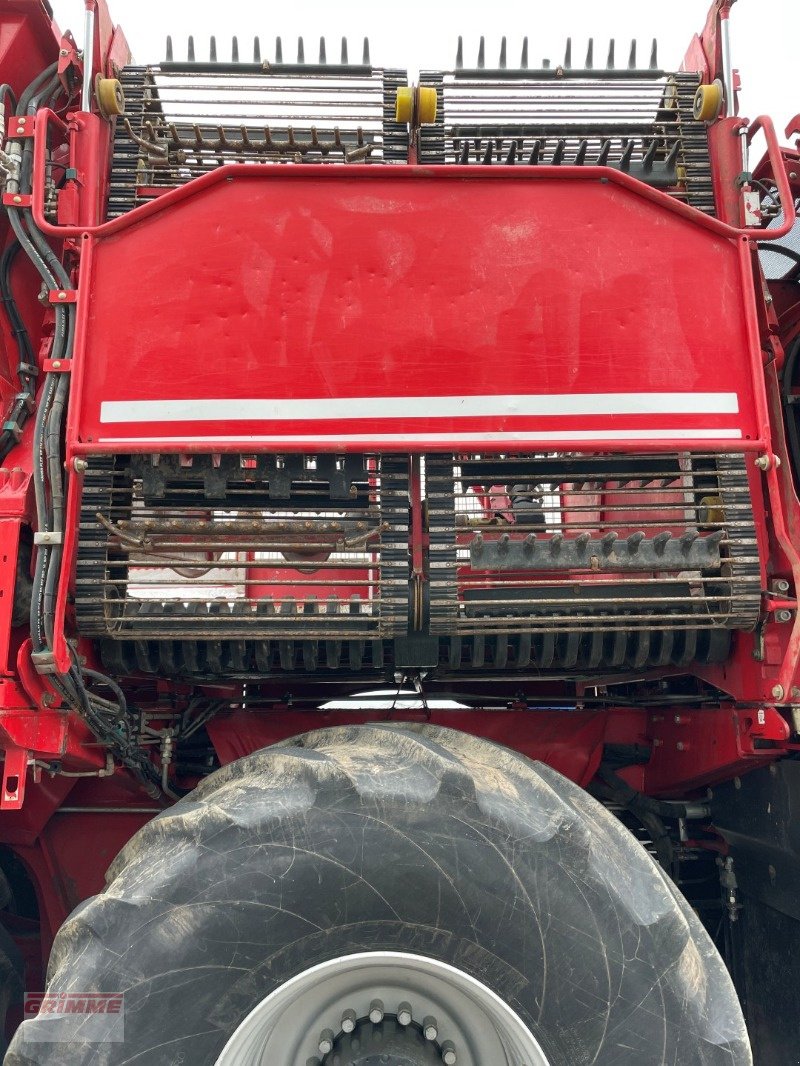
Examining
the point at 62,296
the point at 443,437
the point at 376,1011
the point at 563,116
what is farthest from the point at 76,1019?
the point at 563,116

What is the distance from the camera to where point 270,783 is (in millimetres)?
1977

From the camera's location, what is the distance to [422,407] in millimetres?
2342

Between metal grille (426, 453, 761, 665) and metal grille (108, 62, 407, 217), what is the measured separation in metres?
1.30

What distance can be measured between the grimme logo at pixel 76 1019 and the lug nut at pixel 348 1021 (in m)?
0.54

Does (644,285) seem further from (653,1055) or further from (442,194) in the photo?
(653,1055)

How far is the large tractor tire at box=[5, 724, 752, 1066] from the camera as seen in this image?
180 cm

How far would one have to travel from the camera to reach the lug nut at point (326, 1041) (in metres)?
1.93

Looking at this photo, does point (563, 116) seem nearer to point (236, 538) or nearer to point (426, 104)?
point (426, 104)

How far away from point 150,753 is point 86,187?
7.20 ft

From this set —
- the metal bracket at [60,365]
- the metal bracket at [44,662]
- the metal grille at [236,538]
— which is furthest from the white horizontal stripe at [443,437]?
the metal bracket at [44,662]

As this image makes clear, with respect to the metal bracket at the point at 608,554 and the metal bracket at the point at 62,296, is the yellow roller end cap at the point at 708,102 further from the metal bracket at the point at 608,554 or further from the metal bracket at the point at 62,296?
the metal bracket at the point at 62,296

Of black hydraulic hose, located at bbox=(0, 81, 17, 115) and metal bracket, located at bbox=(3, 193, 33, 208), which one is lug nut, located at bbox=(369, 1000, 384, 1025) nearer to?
metal bracket, located at bbox=(3, 193, 33, 208)

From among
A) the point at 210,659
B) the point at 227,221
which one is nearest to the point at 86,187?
the point at 227,221

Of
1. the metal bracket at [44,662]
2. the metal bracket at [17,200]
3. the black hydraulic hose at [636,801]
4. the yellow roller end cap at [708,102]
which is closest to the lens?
the metal bracket at [44,662]
